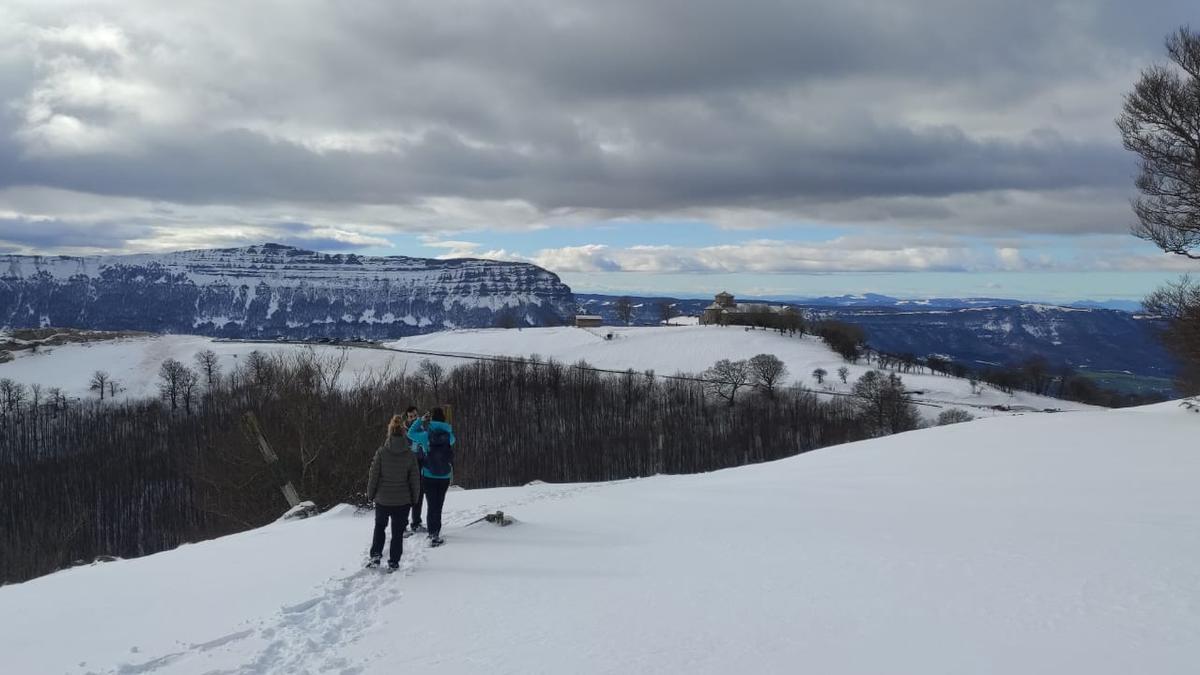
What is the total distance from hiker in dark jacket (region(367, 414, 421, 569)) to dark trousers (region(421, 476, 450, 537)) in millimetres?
1123

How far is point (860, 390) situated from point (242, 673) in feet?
282

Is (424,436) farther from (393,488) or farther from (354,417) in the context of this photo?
(354,417)

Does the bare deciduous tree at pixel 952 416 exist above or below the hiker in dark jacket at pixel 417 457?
below

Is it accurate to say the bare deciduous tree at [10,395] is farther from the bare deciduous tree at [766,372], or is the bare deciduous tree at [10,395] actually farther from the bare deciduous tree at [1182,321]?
the bare deciduous tree at [1182,321]

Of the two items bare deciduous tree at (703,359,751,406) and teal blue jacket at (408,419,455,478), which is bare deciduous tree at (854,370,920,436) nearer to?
bare deciduous tree at (703,359,751,406)

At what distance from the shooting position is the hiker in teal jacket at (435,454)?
12594 mm

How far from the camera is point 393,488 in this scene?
1109 centimetres

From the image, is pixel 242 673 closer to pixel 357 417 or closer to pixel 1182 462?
pixel 1182 462

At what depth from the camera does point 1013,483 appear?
14.2 m

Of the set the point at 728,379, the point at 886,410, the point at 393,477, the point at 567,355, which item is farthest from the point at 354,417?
the point at 567,355

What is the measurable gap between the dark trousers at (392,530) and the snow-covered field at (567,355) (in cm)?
8904

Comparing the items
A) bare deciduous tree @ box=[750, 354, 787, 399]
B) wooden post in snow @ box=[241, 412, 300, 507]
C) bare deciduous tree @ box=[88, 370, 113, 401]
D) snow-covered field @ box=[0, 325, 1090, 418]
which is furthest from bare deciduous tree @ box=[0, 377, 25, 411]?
bare deciduous tree @ box=[750, 354, 787, 399]

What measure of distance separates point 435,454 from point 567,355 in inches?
4523

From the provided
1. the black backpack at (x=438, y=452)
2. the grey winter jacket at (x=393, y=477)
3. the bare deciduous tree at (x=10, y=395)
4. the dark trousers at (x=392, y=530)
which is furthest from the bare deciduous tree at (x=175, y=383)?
the dark trousers at (x=392, y=530)
